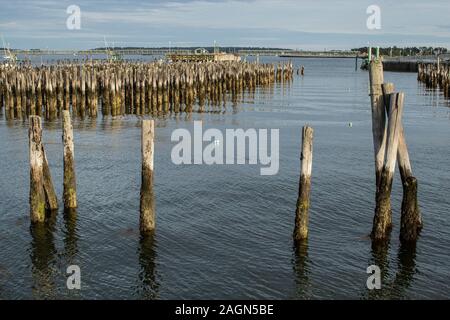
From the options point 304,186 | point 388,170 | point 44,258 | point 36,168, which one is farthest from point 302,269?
point 36,168

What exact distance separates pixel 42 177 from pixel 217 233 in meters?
4.45

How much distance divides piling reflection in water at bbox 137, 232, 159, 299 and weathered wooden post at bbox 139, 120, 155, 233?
339 millimetres

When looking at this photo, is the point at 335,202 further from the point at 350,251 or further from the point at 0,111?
the point at 0,111

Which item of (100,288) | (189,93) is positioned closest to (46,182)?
(100,288)

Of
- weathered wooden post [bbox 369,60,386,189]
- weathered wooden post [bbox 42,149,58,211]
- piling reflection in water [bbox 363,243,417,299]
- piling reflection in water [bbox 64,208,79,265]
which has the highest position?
weathered wooden post [bbox 369,60,386,189]

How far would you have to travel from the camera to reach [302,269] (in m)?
12.7

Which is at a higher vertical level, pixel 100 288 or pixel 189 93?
pixel 189 93

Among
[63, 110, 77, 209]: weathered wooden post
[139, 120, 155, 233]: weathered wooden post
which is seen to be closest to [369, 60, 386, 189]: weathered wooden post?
[139, 120, 155, 233]: weathered wooden post

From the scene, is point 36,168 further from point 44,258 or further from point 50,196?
point 44,258

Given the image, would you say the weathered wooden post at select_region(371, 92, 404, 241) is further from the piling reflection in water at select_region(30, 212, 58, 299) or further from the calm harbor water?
the piling reflection in water at select_region(30, 212, 58, 299)

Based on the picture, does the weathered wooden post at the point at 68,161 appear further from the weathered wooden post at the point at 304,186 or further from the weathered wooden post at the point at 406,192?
the weathered wooden post at the point at 406,192

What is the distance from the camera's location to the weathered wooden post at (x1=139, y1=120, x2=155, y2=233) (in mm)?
14203

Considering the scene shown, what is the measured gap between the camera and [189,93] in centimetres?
4581
